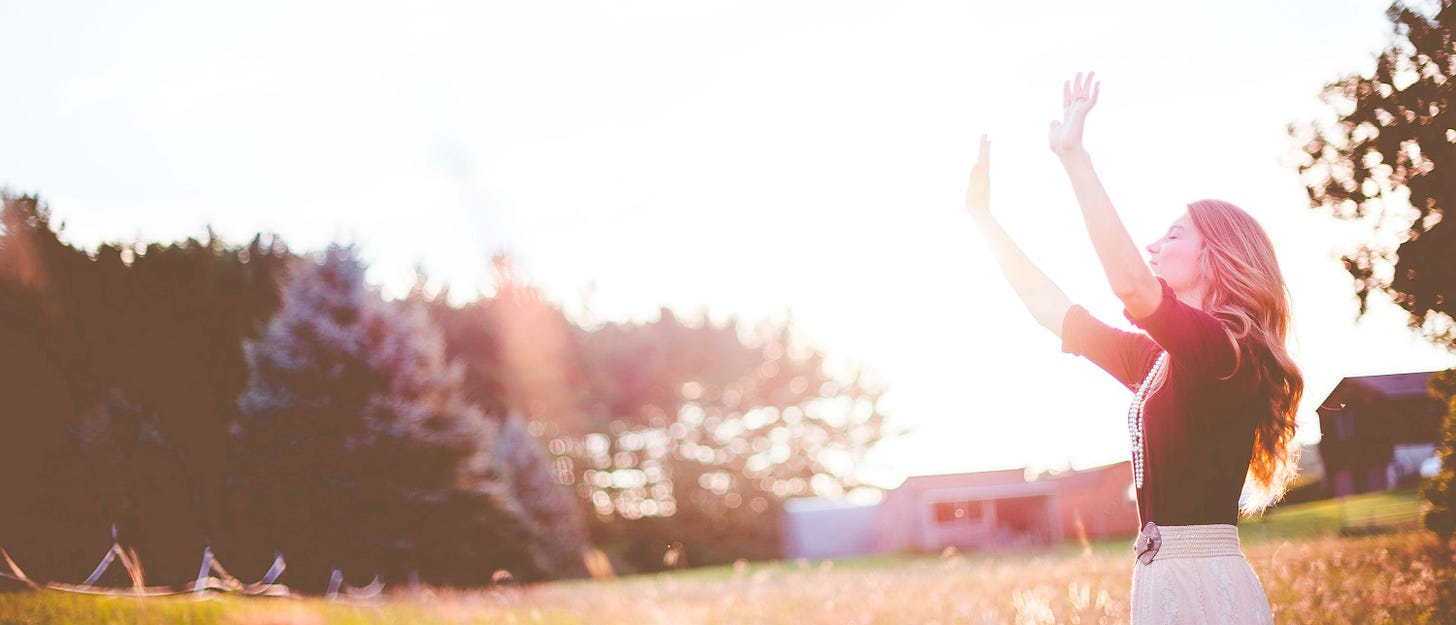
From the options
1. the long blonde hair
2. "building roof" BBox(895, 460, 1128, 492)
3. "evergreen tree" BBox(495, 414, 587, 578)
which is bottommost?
"building roof" BBox(895, 460, 1128, 492)

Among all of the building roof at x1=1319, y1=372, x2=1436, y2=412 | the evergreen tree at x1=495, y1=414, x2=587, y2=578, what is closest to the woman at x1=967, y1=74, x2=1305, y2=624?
the building roof at x1=1319, y1=372, x2=1436, y2=412

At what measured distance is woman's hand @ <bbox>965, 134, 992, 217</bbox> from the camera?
2943 mm

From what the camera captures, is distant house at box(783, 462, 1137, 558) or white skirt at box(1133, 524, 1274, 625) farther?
distant house at box(783, 462, 1137, 558)

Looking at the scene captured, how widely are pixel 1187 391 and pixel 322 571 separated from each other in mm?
18433

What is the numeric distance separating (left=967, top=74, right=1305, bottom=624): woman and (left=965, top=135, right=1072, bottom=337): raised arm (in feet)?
0.20

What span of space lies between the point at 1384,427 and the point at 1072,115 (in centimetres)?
426

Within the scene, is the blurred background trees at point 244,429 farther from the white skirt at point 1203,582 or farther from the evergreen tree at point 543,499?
the white skirt at point 1203,582

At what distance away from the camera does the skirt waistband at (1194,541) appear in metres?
2.46

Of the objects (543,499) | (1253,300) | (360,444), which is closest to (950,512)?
(543,499)

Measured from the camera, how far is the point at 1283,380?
8.25 feet

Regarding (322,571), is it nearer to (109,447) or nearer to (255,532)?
(255,532)

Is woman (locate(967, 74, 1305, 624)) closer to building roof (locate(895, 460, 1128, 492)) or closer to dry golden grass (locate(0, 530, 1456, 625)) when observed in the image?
dry golden grass (locate(0, 530, 1456, 625))

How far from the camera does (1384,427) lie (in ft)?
17.6

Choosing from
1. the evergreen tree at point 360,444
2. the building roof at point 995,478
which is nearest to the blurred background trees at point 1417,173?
the evergreen tree at point 360,444
